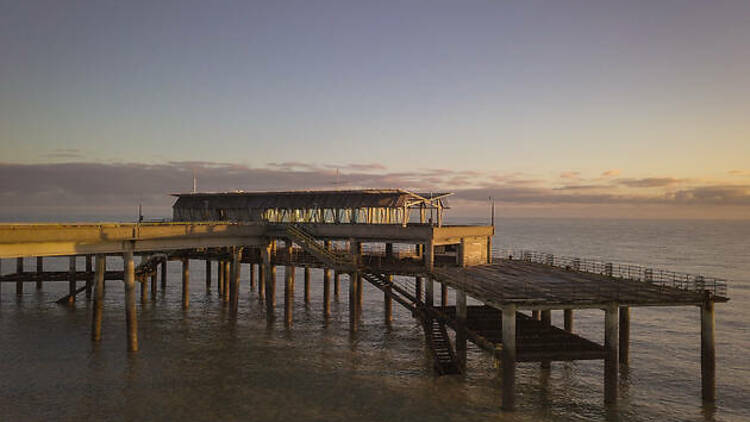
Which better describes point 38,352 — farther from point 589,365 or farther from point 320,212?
point 589,365

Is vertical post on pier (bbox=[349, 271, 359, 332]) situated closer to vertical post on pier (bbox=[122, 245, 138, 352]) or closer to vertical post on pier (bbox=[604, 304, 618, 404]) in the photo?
vertical post on pier (bbox=[122, 245, 138, 352])

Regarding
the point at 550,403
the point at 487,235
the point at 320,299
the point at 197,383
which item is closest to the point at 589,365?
the point at 550,403

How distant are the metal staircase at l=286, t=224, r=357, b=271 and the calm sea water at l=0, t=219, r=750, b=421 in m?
5.78

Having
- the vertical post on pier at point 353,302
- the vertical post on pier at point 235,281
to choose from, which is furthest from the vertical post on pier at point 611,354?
the vertical post on pier at point 235,281

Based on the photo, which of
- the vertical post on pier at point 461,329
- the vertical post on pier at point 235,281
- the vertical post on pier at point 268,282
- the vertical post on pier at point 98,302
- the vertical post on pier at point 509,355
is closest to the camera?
the vertical post on pier at point 509,355

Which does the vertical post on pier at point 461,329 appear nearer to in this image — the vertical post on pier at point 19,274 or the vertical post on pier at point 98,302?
the vertical post on pier at point 98,302

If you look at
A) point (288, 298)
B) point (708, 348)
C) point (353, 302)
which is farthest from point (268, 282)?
point (708, 348)

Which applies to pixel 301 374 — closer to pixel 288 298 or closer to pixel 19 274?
pixel 288 298

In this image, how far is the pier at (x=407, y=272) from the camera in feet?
88.8

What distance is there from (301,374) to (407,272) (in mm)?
12862

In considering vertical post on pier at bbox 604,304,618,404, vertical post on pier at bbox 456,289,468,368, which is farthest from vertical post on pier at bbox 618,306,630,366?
vertical post on pier at bbox 456,289,468,368

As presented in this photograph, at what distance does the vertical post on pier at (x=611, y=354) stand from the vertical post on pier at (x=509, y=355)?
16.9ft

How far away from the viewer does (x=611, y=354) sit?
26281mm

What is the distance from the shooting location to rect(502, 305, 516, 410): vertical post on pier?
83.1 feet
